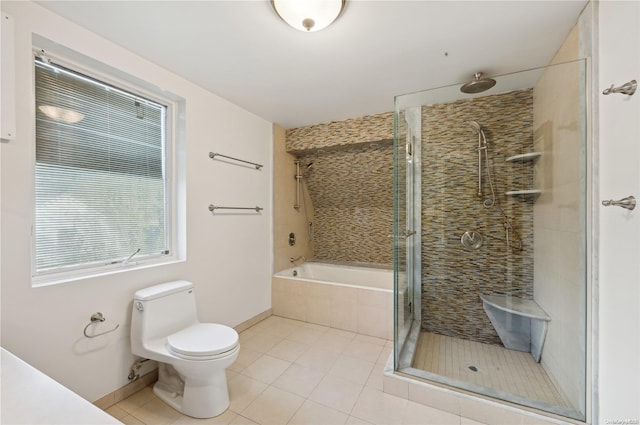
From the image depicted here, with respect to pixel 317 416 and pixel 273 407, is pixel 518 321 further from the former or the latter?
pixel 273 407

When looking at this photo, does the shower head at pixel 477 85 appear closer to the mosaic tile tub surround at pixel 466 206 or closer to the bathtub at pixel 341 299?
the mosaic tile tub surround at pixel 466 206

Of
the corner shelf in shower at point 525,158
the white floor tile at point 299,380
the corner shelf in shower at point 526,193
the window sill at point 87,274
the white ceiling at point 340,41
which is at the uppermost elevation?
the white ceiling at point 340,41

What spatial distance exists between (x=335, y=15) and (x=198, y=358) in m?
1.99

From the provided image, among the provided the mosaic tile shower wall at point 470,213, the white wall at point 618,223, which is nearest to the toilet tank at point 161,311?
the mosaic tile shower wall at point 470,213

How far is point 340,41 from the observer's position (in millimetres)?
1650

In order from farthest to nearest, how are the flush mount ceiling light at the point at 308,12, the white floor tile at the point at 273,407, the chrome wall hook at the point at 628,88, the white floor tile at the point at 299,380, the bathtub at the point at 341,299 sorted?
the bathtub at the point at 341,299
the white floor tile at the point at 299,380
the white floor tile at the point at 273,407
the flush mount ceiling light at the point at 308,12
the chrome wall hook at the point at 628,88

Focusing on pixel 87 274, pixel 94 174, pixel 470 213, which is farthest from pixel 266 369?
pixel 470 213

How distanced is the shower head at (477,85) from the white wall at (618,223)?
2.29 ft

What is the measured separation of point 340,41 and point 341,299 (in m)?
2.24

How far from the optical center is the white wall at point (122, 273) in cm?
132

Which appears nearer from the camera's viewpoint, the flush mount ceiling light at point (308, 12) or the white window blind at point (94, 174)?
the flush mount ceiling light at point (308, 12)

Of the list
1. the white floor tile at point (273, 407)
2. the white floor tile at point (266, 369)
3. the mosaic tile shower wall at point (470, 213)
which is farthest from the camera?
the mosaic tile shower wall at point (470, 213)

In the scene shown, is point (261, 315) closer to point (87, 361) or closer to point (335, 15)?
point (87, 361)

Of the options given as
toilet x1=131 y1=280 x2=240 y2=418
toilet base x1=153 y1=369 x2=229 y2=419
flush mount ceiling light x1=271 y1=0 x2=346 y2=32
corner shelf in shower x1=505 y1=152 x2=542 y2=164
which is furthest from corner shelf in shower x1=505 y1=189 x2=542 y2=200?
toilet base x1=153 y1=369 x2=229 y2=419
